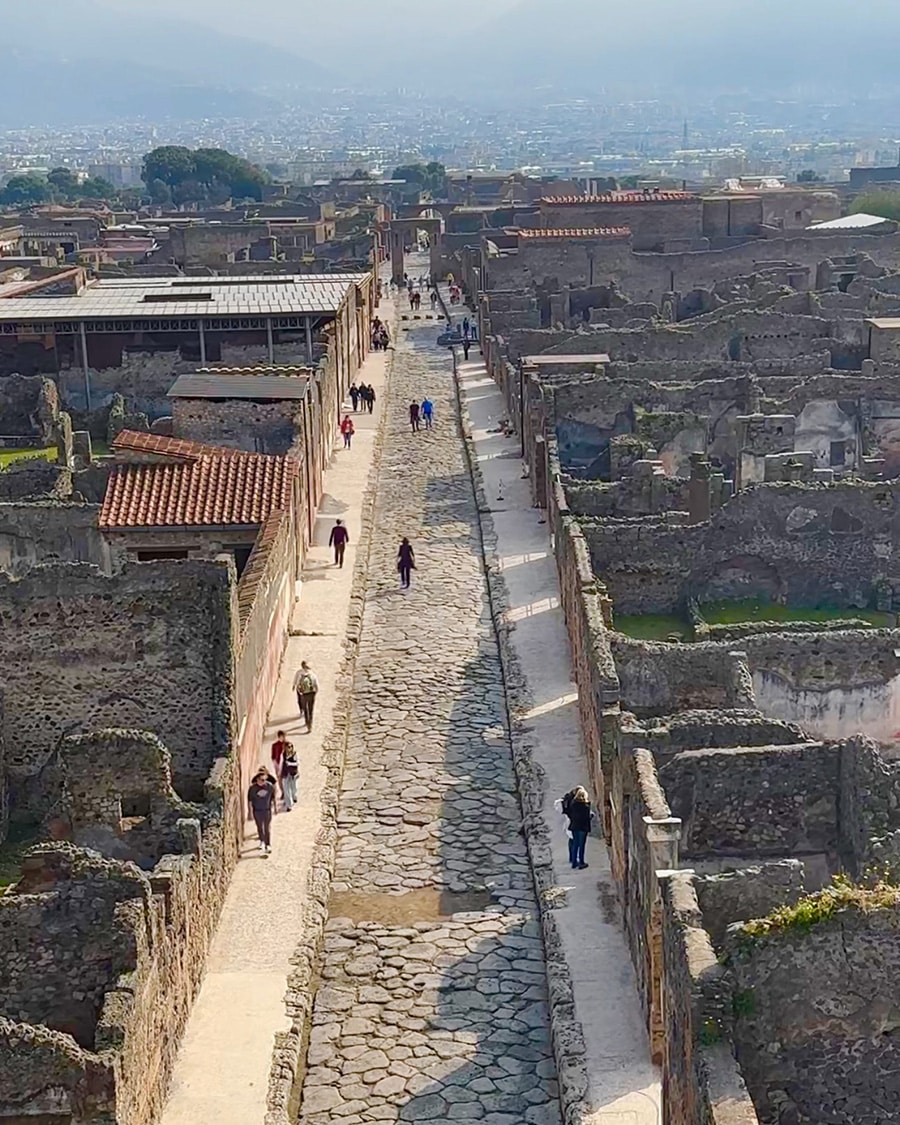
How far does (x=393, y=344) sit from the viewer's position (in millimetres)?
59531

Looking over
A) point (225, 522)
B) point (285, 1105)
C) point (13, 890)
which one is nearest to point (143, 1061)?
point (285, 1105)

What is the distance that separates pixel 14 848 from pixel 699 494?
13.3 metres

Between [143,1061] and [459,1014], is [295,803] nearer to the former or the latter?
[459,1014]

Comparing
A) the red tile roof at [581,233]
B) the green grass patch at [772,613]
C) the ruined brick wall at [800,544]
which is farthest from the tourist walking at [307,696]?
the red tile roof at [581,233]

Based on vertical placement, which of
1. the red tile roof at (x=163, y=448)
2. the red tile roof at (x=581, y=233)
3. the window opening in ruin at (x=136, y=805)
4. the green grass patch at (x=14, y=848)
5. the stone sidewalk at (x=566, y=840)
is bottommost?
the green grass patch at (x=14, y=848)

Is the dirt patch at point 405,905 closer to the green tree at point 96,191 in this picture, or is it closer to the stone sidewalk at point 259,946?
the stone sidewalk at point 259,946

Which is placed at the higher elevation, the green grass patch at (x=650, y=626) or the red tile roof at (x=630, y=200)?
the red tile roof at (x=630, y=200)

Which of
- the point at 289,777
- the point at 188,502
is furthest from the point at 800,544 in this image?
the point at 289,777

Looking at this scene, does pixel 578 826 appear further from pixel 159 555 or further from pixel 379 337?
pixel 379 337

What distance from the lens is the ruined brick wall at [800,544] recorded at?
26.0 meters

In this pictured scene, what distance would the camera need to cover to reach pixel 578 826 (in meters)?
17.3

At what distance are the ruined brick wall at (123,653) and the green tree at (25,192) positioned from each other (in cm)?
12737

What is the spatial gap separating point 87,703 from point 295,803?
2.78 meters

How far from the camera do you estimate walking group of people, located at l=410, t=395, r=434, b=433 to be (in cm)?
4281
